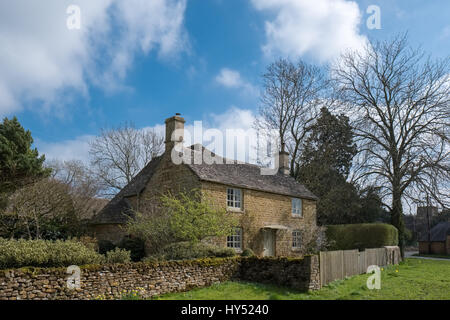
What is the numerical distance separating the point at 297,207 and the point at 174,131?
10.8 metres

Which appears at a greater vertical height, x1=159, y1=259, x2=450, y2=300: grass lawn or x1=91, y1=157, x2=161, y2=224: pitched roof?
x1=91, y1=157, x2=161, y2=224: pitched roof

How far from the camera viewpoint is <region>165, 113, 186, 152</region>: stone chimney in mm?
22719

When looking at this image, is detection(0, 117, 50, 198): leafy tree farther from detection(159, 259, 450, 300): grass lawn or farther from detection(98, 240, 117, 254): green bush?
detection(159, 259, 450, 300): grass lawn

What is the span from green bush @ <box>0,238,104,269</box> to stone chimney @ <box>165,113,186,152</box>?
11848mm

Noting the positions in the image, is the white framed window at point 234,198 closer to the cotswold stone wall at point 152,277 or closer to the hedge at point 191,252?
the hedge at point 191,252

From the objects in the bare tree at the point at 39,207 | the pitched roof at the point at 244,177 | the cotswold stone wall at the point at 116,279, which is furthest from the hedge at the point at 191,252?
the bare tree at the point at 39,207

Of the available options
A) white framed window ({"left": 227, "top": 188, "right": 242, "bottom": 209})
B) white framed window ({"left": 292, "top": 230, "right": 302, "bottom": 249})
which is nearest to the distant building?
white framed window ({"left": 292, "top": 230, "right": 302, "bottom": 249})

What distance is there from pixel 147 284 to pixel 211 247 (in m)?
4.67

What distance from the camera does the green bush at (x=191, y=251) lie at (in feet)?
49.4

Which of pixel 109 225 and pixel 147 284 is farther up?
pixel 109 225

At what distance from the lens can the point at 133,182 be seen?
27.5 metres

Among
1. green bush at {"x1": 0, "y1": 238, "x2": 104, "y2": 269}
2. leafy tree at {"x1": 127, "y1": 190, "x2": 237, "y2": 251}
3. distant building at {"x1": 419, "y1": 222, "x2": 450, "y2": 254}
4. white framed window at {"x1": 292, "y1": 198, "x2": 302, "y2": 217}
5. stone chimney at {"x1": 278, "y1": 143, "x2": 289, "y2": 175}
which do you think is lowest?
distant building at {"x1": 419, "y1": 222, "x2": 450, "y2": 254}
